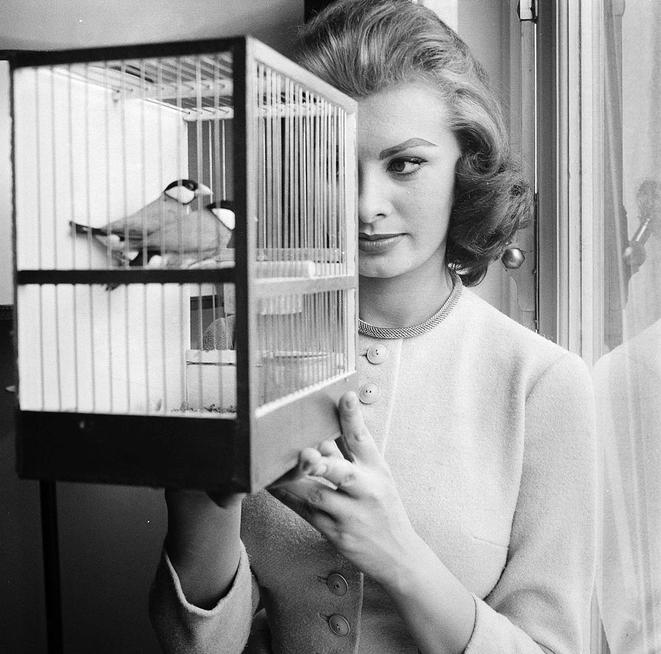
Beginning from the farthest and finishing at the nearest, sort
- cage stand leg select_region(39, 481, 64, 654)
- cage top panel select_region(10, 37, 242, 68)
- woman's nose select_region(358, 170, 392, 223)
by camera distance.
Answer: cage stand leg select_region(39, 481, 64, 654) → woman's nose select_region(358, 170, 392, 223) → cage top panel select_region(10, 37, 242, 68)

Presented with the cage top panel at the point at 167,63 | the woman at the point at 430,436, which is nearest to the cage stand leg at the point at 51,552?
the woman at the point at 430,436

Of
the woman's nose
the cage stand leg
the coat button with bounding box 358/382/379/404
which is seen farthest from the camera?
the cage stand leg

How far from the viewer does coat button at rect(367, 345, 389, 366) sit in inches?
A: 38.0

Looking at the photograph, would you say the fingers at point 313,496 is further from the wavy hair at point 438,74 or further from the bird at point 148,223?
the wavy hair at point 438,74

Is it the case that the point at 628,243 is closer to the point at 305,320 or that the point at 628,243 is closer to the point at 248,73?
the point at 305,320

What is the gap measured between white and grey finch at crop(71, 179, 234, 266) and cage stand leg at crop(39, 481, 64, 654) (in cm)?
95

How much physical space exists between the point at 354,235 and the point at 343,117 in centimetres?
11

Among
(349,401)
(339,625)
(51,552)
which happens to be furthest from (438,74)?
(51,552)

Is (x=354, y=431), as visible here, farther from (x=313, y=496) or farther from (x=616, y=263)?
(x=616, y=263)

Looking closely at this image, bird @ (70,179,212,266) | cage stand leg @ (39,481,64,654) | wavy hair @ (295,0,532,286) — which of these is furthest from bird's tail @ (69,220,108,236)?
cage stand leg @ (39,481,64,654)

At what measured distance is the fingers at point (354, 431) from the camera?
71 cm

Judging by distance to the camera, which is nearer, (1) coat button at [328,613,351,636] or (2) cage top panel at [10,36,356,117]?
(2) cage top panel at [10,36,356,117]

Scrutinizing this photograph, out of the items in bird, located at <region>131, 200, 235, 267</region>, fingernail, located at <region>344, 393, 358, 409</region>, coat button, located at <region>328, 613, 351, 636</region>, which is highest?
bird, located at <region>131, 200, 235, 267</region>

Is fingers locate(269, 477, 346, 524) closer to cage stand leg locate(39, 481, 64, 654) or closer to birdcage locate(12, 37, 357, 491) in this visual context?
birdcage locate(12, 37, 357, 491)
